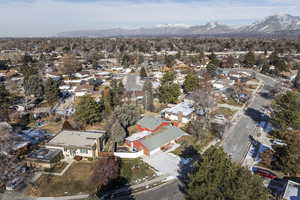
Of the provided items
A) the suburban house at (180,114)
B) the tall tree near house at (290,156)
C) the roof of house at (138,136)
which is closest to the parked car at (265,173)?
the tall tree near house at (290,156)

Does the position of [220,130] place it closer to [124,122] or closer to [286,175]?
[286,175]

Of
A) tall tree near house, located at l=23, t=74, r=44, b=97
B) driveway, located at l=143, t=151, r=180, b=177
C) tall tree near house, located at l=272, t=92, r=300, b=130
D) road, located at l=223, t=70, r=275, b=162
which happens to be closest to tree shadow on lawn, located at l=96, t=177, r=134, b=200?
driveway, located at l=143, t=151, r=180, b=177

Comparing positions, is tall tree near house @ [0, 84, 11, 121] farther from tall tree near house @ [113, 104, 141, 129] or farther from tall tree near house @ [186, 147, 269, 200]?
tall tree near house @ [186, 147, 269, 200]

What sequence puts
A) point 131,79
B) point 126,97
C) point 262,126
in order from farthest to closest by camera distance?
point 131,79 → point 126,97 → point 262,126

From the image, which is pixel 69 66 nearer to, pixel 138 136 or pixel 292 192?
pixel 138 136

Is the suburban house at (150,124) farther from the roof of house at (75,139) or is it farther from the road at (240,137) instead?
the road at (240,137)

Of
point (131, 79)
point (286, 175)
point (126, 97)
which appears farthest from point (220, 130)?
point (131, 79)
